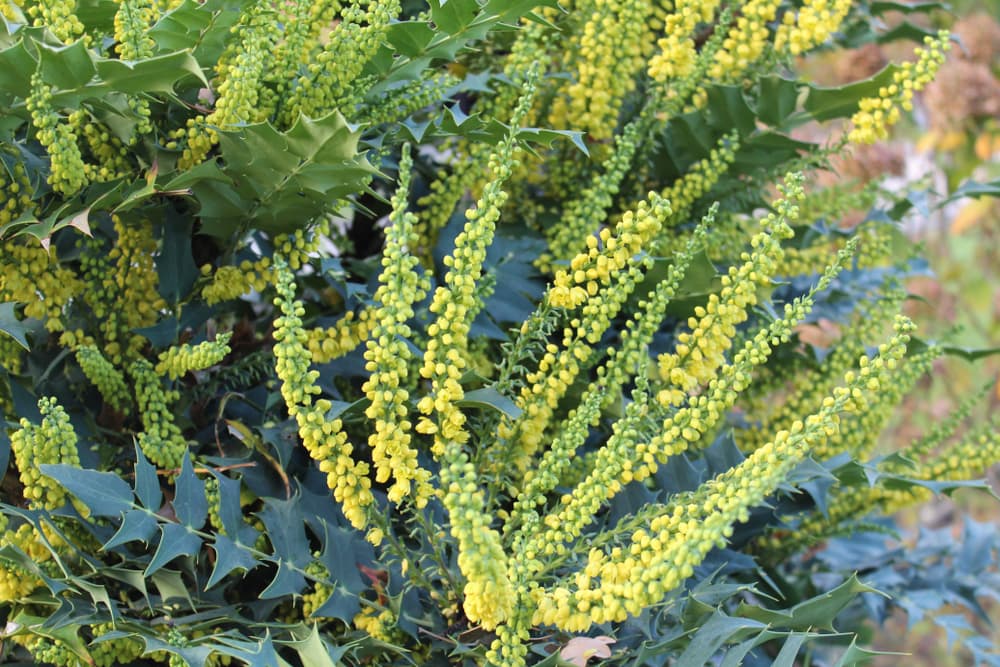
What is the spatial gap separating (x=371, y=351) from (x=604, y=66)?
608 millimetres

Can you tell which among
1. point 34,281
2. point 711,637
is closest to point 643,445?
point 711,637

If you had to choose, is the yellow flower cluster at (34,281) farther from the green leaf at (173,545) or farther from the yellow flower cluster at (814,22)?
the yellow flower cluster at (814,22)

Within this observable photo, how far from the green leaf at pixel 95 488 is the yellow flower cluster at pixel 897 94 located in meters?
0.96

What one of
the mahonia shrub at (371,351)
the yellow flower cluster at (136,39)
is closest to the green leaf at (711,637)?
the mahonia shrub at (371,351)

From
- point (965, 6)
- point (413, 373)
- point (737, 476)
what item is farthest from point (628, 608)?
point (965, 6)

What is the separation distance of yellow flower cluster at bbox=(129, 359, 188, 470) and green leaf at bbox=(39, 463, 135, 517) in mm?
86

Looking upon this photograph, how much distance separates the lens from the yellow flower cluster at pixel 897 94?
3.84 feet

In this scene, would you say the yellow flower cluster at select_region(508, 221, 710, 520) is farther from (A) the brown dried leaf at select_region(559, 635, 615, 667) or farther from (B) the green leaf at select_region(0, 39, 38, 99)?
(B) the green leaf at select_region(0, 39, 38, 99)

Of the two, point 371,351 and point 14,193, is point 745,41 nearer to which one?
point 371,351

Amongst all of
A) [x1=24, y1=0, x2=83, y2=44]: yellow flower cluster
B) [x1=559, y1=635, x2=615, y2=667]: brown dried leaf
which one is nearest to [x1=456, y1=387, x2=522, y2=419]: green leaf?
[x1=559, y1=635, x2=615, y2=667]: brown dried leaf

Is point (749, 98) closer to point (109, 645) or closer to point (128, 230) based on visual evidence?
point (128, 230)

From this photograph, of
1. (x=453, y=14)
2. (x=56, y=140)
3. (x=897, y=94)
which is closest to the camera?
(x=56, y=140)

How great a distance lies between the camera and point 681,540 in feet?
2.68

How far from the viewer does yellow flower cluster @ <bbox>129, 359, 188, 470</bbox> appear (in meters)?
1.04
